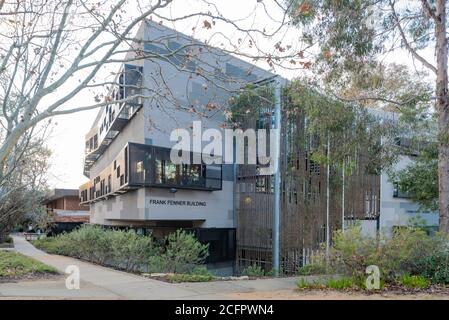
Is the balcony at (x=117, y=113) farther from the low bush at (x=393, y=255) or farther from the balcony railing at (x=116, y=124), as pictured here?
the low bush at (x=393, y=255)

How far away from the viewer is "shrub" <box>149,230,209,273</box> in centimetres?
1301

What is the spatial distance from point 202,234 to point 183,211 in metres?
1.33

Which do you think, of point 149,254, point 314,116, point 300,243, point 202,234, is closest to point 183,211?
point 202,234

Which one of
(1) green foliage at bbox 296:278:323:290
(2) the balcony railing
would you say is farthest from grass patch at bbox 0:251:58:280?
(1) green foliage at bbox 296:278:323:290

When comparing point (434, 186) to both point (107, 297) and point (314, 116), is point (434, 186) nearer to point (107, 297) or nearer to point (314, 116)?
point (314, 116)

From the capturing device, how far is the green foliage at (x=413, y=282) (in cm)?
930

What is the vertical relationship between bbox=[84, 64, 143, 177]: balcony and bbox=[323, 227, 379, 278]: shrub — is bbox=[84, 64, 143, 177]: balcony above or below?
above

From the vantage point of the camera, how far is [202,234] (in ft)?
67.8

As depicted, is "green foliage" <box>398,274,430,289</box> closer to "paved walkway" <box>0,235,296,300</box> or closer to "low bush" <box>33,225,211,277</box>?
"paved walkway" <box>0,235,296,300</box>

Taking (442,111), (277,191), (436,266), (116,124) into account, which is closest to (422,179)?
(277,191)

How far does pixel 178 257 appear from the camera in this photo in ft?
43.4

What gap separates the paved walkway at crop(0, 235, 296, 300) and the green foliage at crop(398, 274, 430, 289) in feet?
7.58

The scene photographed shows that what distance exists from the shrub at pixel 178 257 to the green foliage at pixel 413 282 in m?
6.07

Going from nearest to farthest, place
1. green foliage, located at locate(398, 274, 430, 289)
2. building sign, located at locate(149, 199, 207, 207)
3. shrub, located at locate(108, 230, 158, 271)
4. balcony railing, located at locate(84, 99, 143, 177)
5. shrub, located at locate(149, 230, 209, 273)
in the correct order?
green foliage, located at locate(398, 274, 430, 289) < shrub, located at locate(149, 230, 209, 273) < shrub, located at locate(108, 230, 158, 271) < building sign, located at locate(149, 199, 207, 207) < balcony railing, located at locate(84, 99, 143, 177)
